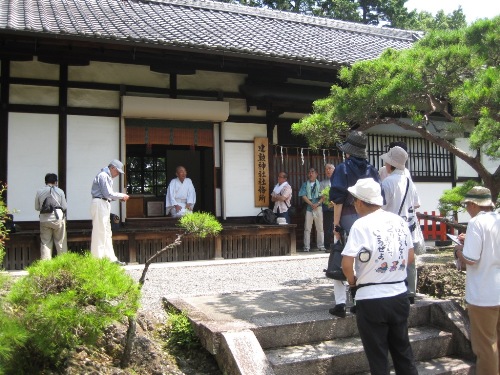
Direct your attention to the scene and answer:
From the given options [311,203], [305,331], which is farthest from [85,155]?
[305,331]

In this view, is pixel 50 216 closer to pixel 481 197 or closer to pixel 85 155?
pixel 85 155

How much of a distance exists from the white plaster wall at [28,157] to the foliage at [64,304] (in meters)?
5.59

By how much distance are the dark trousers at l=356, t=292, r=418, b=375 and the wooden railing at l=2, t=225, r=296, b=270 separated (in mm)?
6083

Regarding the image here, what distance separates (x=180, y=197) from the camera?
10.2m

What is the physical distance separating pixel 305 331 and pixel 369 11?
3433cm

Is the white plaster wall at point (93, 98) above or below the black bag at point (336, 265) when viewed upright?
above

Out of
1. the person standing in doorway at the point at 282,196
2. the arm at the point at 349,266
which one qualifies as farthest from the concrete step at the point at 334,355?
the person standing in doorway at the point at 282,196

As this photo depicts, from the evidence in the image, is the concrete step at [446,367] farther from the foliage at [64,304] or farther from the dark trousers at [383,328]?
the foliage at [64,304]

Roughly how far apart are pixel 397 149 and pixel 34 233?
6113 millimetres

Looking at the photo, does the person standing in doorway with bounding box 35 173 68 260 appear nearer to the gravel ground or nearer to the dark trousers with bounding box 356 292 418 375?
the gravel ground

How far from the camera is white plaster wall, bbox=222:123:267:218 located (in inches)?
406

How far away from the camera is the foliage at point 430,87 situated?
498 centimetres

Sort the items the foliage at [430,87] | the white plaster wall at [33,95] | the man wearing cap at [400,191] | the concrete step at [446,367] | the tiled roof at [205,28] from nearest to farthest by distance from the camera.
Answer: the concrete step at [446,367] → the man wearing cap at [400,191] → the foliage at [430,87] → the tiled roof at [205,28] → the white plaster wall at [33,95]

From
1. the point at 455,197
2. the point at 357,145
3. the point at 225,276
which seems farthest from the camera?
the point at 225,276
